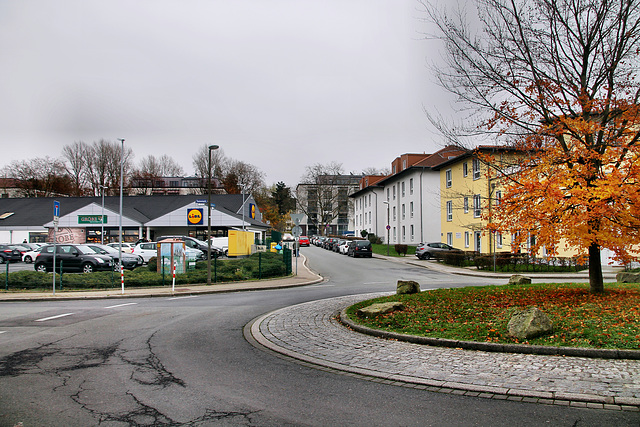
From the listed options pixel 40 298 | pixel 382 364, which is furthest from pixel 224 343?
pixel 40 298

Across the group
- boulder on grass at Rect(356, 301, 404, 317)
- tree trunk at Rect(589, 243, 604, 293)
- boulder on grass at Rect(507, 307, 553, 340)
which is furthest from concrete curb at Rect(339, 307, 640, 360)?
tree trunk at Rect(589, 243, 604, 293)

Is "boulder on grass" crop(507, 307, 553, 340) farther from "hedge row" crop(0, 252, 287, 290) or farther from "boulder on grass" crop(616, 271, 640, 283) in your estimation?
"hedge row" crop(0, 252, 287, 290)

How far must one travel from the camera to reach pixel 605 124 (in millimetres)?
10914

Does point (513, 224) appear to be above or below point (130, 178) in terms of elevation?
below

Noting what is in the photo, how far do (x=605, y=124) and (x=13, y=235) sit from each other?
62.6 metres

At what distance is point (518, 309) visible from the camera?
9.05 metres

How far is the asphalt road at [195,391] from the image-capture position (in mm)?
4598

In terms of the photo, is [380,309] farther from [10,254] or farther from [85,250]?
[10,254]

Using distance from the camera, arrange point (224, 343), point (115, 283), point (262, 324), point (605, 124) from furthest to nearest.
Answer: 1. point (115, 283)
2. point (605, 124)
3. point (262, 324)
4. point (224, 343)

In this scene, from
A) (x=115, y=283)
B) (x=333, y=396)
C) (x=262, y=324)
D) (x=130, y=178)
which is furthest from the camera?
(x=130, y=178)

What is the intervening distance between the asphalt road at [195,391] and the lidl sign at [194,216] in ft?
134

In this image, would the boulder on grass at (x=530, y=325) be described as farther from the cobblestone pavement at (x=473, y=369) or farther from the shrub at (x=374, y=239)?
the shrub at (x=374, y=239)

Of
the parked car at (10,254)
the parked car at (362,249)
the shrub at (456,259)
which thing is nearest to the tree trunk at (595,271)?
the shrub at (456,259)

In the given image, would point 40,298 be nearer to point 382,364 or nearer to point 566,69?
point 382,364
